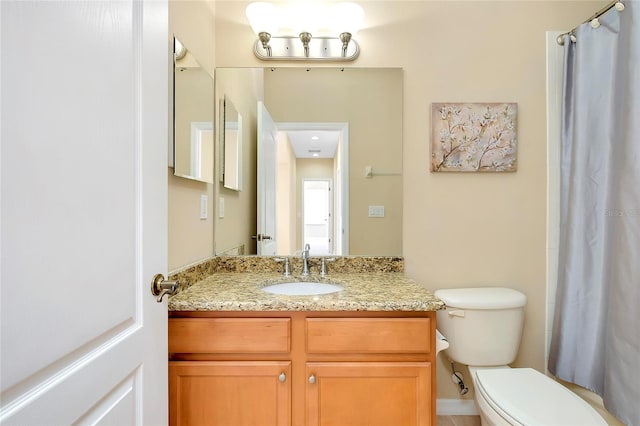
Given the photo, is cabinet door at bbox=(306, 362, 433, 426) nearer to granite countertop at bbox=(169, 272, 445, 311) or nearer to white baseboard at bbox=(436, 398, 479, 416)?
granite countertop at bbox=(169, 272, 445, 311)

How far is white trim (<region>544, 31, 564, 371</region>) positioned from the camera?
165 centimetres

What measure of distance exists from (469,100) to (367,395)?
1549 millimetres

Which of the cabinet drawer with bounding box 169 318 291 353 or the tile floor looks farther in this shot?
the tile floor

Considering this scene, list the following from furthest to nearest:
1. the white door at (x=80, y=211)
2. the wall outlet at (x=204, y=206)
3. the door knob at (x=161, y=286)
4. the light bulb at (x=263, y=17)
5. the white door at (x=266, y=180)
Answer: the white door at (x=266, y=180), the light bulb at (x=263, y=17), the wall outlet at (x=204, y=206), the door knob at (x=161, y=286), the white door at (x=80, y=211)

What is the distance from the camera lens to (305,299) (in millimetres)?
1117

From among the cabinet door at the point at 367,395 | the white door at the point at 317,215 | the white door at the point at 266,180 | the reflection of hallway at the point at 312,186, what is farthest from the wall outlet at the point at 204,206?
the cabinet door at the point at 367,395

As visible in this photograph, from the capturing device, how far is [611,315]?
1.29m

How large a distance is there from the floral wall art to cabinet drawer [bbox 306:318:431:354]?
3.39 feet

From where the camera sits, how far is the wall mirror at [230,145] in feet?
5.41

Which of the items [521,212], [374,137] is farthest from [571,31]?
[374,137]

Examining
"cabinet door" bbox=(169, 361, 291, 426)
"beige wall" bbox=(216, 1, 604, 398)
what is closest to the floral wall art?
"beige wall" bbox=(216, 1, 604, 398)

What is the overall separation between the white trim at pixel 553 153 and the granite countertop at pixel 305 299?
90cm

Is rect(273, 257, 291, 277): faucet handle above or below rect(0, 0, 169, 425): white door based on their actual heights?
below

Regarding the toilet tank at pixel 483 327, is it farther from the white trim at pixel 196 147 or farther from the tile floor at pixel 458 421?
the white trim at pixel 196 147
